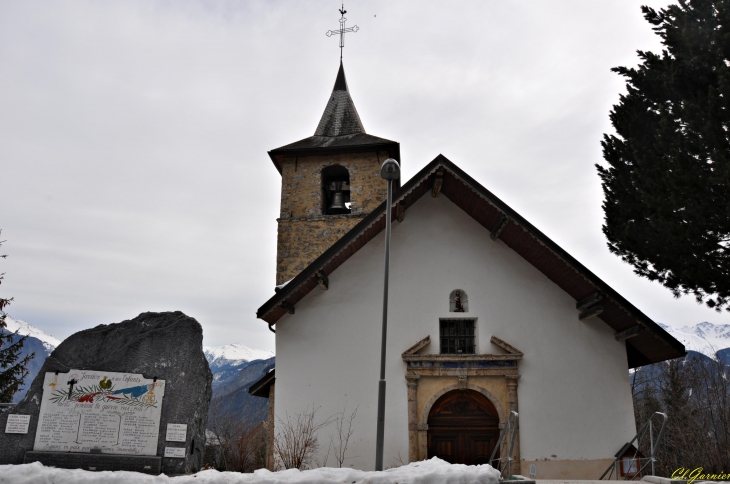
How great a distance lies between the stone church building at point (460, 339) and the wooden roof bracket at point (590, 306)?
4 cm

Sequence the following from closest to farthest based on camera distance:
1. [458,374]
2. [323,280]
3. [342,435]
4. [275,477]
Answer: [275,477]
[342,435]
[458,374]
[323,280]

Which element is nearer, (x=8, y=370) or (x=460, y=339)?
(x=460, y=339)

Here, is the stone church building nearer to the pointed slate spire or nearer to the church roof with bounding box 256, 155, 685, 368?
the church roof with bounding box 256, 155, 685, 368

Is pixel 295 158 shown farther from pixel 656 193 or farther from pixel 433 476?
pixel 433 476

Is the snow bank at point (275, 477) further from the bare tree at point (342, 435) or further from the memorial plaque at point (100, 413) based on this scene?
the bare tree at point (342, 435)

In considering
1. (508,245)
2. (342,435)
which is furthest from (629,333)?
(342,435)

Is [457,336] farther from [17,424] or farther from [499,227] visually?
[17,424]

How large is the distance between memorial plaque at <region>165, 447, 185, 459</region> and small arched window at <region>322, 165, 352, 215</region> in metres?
11.6

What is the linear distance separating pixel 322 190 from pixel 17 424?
12548mm

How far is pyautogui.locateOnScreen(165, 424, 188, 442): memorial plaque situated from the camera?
9359 mm

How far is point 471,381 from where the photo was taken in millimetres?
12383

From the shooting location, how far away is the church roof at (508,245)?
1195 cm

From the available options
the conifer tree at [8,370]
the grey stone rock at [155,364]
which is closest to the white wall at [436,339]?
the grey stone rock at [155,364]

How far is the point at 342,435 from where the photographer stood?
1194 centimetres
